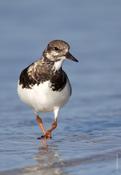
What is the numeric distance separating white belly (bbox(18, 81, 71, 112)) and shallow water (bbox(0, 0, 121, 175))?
1.28 feet

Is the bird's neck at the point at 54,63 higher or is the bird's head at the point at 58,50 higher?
the bird's head at the point at 58,50

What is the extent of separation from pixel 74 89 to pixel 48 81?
2.79m

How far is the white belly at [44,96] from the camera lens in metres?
8.52

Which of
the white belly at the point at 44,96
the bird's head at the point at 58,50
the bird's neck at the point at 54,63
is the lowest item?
the white belly at the point at 44,96

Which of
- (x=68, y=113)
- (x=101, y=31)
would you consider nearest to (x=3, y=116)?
(x=68, y=113)

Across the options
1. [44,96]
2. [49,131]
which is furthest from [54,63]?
[49,131]

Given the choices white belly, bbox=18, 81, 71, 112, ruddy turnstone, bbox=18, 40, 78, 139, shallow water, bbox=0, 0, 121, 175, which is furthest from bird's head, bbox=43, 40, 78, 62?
shallow water, bbox=0, 0, 121, 175

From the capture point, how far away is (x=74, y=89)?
11.3m

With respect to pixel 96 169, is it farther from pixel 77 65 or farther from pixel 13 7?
pixel 13 7

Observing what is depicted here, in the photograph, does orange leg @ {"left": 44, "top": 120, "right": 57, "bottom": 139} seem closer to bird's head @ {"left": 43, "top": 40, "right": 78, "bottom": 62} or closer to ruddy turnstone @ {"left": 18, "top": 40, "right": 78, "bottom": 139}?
ruddy turnstone @ {"left": 18, "top": 40, "right": 78, "bottom": 139}

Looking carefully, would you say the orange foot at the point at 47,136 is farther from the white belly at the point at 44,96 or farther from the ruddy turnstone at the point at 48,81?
the white belly at the point at 44,96

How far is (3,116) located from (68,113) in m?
0.88

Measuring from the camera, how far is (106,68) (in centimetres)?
1241

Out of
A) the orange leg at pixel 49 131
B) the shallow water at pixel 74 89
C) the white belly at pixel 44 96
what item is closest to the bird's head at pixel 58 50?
the white belly at pixel 44 96
